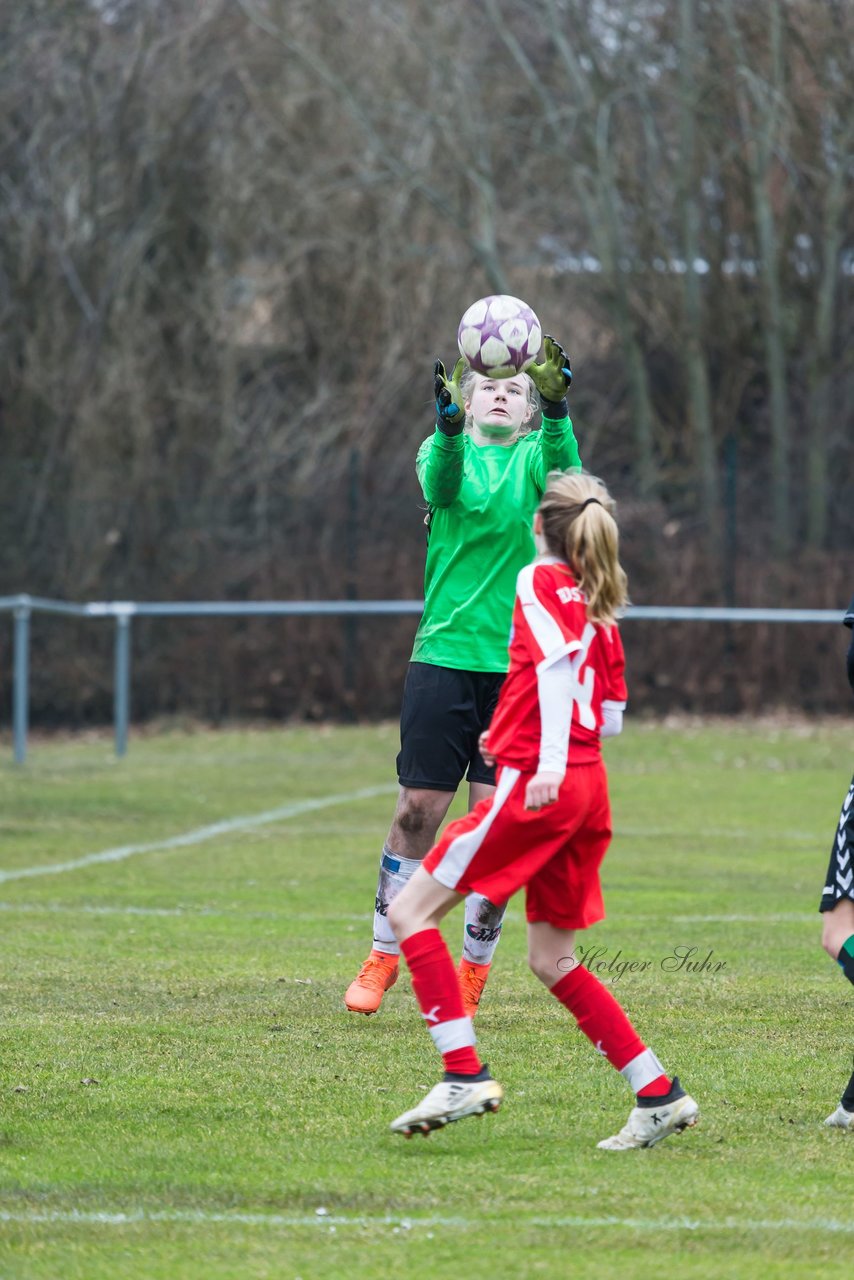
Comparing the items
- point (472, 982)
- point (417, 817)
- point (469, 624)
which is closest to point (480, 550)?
point (469, 624)

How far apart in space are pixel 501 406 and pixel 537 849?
6.57 ft

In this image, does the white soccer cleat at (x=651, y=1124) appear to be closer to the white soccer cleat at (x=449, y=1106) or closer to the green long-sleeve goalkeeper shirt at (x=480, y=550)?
the white soccer cleat at (x=449, y=1106)

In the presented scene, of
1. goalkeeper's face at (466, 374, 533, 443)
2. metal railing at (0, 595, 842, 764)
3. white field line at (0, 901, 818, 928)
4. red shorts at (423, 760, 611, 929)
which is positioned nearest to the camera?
red shorts at (423, 760, 611, 929)

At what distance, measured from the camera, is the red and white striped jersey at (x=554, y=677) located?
457 cm

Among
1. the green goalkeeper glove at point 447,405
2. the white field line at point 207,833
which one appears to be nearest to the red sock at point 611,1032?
the green goalkeeper glove at point 447,405

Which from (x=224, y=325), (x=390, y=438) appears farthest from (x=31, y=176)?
(x=390, y=438)

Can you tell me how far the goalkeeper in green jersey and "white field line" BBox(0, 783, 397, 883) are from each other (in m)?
3.73

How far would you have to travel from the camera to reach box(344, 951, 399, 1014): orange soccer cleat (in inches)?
241

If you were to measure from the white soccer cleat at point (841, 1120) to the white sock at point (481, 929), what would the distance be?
1.62 m

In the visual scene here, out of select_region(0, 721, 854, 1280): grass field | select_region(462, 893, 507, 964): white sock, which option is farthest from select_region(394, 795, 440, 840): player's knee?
select_region(0, 721, 854, 1280): grass field

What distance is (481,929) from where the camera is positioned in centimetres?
615

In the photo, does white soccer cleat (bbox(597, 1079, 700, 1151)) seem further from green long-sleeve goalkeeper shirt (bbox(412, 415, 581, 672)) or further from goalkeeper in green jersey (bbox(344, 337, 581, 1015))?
green long-sleeve goalkeeper shirt (bbox(412, 415, 581, 672))

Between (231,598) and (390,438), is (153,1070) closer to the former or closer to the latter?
(231,598)

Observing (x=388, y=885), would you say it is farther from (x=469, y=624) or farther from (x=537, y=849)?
(x=537, y=849)
